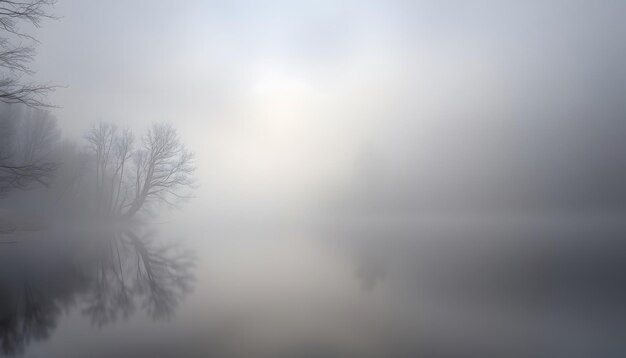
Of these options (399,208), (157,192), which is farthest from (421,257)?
(399,208)

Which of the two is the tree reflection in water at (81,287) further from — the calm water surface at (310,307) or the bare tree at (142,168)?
the bare tree at (142,168)

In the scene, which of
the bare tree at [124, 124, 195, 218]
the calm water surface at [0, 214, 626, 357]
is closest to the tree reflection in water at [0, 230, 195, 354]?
the calm water surface at [0, 214, 626, 357]

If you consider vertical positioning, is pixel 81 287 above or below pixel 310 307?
below

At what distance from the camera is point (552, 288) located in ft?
28.4

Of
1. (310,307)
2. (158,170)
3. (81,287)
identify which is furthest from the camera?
(158,170)

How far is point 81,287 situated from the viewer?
27.0 ft

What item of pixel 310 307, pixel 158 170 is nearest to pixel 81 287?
pixel 310 307

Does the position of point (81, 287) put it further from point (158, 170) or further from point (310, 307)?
point (158, 170)

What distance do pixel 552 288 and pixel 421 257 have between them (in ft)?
18.5

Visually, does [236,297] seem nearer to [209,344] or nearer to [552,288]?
[209,344]

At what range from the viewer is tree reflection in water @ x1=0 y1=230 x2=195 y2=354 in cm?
590

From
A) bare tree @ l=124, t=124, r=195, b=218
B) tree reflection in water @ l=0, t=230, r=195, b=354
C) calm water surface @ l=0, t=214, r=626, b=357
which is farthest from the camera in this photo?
bare tree @ l=124, t=124, r=195, b=218

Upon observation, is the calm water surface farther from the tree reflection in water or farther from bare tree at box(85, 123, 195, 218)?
bare tree at box(85, 123, 195, 218)

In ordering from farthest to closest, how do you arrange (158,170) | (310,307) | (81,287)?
(158,170), (81,287), (310,307)
